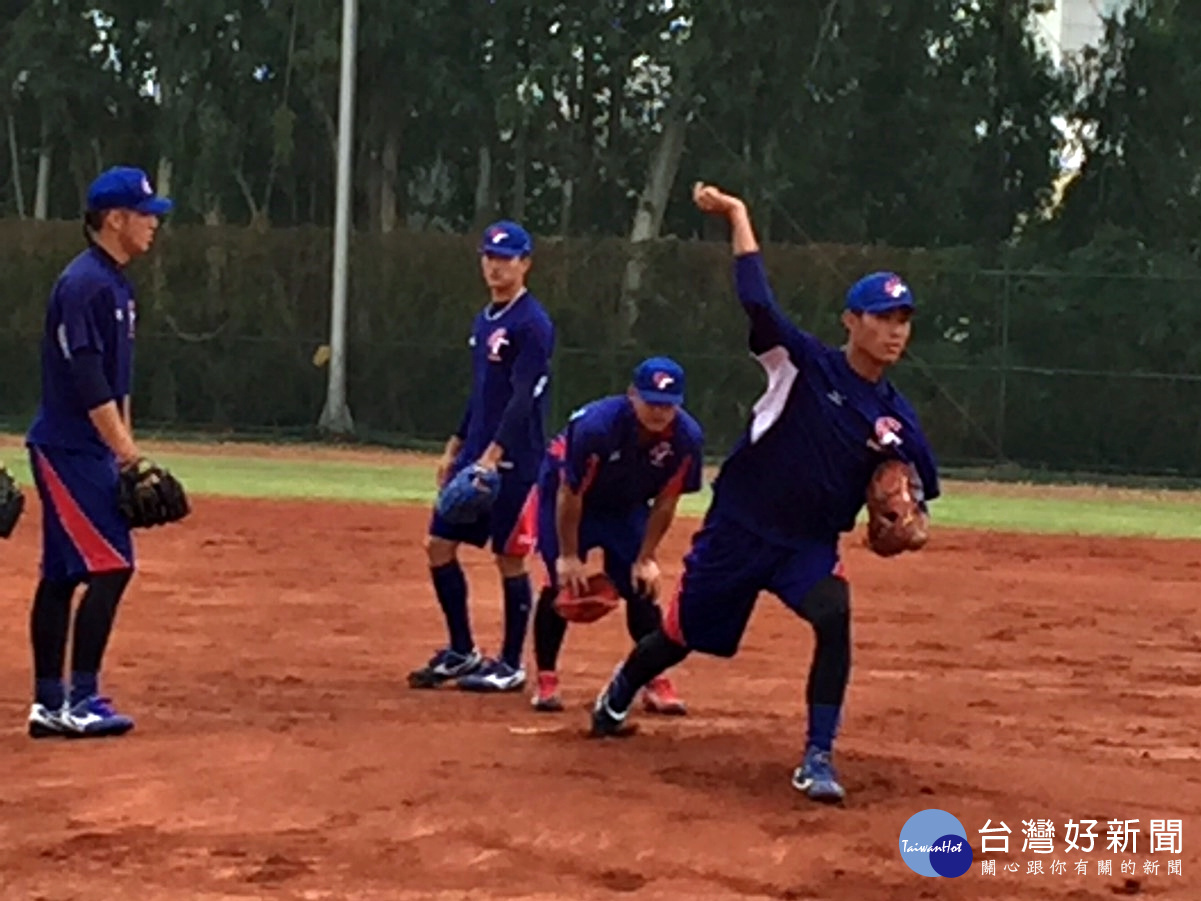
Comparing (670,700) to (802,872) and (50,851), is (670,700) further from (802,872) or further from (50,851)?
(50,851)

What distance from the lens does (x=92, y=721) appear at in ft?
24.2

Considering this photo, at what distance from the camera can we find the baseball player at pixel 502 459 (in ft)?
28.3

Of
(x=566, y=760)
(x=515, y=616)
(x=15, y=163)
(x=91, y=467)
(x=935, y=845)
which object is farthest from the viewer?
(x=15, y=163)

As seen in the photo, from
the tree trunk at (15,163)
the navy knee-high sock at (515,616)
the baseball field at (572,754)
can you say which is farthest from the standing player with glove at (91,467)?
the tree trunk at (15,163)

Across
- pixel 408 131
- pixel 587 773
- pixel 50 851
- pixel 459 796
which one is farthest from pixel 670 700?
pixel 408 131

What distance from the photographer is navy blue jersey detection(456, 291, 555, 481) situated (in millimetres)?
8625

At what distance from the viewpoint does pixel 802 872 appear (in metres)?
5.68

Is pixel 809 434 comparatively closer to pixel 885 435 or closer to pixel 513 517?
pixel 885 435

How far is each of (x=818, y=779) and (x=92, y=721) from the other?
8.64 ft

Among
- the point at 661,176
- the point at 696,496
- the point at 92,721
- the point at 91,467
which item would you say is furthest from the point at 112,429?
the point at 661,176

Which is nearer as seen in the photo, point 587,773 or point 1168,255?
point 587,773

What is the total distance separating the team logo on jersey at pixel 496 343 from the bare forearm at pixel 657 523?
1050mm

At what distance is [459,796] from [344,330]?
2284 cm

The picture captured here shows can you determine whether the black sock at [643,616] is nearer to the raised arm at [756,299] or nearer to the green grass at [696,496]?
the raised arm at [756,299]
